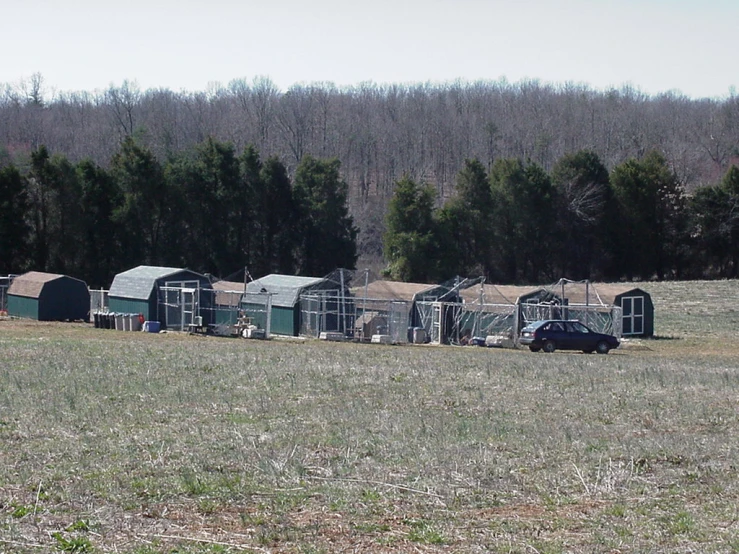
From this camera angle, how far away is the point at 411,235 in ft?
242

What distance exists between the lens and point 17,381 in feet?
65.7

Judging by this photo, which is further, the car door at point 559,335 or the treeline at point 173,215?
the treeline at point 173,215

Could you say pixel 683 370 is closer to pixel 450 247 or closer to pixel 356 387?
pixel 356 387

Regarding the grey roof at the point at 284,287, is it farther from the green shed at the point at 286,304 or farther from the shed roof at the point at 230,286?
the shed roof at the point at 230,286

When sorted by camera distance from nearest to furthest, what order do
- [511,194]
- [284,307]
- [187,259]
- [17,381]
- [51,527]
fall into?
1. [51,527]
2. [17,381]
3. [284,307]
4. [187,259]
5. [511,194]

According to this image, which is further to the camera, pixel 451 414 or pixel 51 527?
pixel 451 414

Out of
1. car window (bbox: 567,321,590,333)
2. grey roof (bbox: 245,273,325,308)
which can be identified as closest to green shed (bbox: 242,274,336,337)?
grey roof (bbox: 245,273,325,308)

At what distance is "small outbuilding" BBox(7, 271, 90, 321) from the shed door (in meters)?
29.6

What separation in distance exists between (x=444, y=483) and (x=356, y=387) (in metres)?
9.36

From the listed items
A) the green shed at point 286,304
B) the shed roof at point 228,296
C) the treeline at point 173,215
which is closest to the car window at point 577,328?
the green shed at point 286,304

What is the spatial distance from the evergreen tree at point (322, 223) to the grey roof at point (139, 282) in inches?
Result: 968

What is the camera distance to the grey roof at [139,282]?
48906mm

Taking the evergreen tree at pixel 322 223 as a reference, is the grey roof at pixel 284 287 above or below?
below

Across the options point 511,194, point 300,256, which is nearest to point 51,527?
point 300,256
